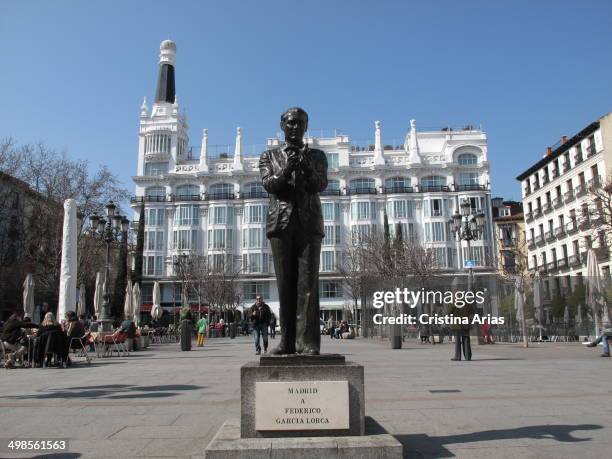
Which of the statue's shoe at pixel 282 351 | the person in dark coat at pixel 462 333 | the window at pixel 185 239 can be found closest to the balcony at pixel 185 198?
the window at pixel 185 239

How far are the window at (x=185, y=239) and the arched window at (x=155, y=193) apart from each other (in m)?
5.10

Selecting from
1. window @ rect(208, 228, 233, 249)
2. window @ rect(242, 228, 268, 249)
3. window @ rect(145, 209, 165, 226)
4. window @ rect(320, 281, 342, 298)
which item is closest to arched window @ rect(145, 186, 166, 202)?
window @ rect(145, 209, 165, 226)

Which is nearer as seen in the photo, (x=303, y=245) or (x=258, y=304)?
(x=303, y=245)

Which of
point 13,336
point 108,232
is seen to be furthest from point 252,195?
point 13,336

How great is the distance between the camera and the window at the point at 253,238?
64312 mm

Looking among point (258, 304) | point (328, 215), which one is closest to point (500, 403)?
point (258, 304)

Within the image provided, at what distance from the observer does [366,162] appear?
68312mm

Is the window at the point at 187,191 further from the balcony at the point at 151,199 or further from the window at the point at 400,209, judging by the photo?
the window at the point at 400,209

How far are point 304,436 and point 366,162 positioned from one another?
65.7 m

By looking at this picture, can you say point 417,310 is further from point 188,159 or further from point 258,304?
point 188,159

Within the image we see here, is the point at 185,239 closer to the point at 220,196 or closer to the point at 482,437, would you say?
the point at 220,196

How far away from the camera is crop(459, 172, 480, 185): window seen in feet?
215

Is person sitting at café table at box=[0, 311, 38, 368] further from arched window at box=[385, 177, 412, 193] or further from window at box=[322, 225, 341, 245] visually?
arched window at box=[385, 177, 412, 193]

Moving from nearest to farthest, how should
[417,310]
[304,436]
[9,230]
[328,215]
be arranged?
[304,436] < [417,310] < [9,230] < [328,215]
